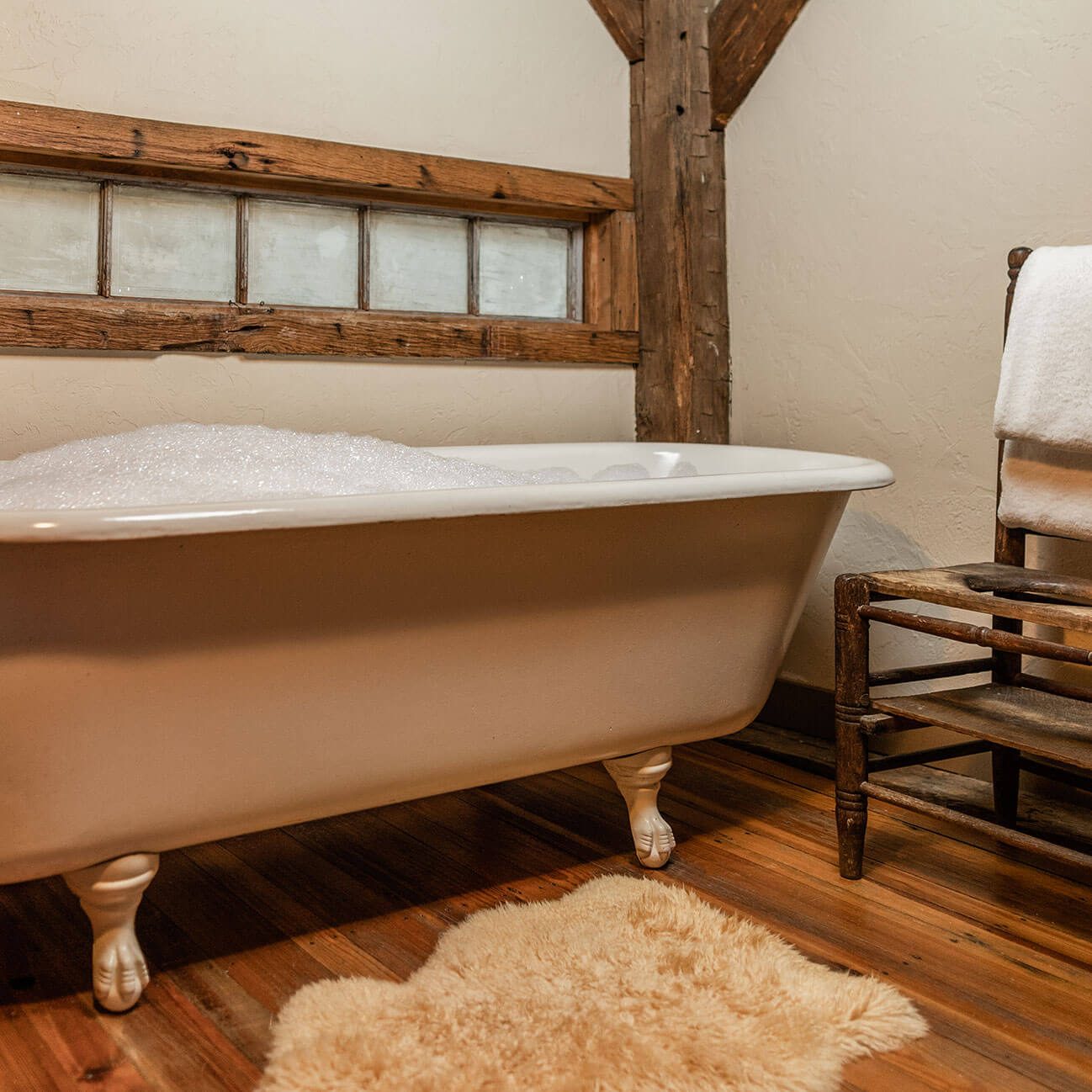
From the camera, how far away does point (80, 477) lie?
154 cm

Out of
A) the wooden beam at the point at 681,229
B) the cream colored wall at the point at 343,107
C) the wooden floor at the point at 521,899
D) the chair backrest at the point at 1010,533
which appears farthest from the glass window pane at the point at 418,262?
the chair backrest at the point at 1010,533

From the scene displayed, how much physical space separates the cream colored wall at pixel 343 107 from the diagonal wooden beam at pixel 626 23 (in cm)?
3

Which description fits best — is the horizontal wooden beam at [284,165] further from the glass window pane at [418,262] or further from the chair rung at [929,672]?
the chair rung at [929,672]

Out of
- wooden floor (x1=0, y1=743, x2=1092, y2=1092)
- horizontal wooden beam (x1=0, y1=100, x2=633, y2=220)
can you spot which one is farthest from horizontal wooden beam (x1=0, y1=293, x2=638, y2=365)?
wooden floor (x1=0, y1=743, x2=1092, y2=1092)

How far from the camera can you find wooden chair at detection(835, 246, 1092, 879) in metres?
1.62

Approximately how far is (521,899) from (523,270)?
1.66m

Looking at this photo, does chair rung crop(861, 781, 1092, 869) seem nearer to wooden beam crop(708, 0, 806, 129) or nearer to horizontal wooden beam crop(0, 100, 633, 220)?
horizontal wooden beam crop(0, 100, 633, 220)

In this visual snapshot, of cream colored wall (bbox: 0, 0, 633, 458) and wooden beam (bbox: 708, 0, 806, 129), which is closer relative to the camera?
cream colored wall (bbox: 0, 0, 633, 458)

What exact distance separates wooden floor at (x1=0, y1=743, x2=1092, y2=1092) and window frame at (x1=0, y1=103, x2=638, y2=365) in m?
1.00

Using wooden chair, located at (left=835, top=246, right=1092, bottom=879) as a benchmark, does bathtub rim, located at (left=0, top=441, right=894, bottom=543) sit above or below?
above

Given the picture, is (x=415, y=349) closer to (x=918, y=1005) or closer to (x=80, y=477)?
(x=80, y=477)

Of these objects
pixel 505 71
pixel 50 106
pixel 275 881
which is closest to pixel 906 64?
pixel 505 71

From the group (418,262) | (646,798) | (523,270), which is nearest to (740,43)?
(523,270)

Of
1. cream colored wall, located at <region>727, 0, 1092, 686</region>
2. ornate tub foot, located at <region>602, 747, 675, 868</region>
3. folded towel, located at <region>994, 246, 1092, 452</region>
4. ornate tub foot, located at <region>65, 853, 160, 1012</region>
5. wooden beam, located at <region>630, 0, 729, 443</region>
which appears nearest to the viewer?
ornate tub foot, located at <region>65, 853, 160, 1012</region>
